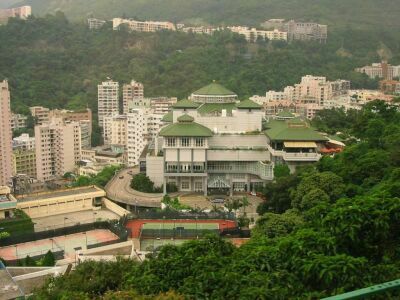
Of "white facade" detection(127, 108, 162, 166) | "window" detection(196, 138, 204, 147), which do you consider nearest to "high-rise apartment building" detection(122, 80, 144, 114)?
"white facade" detection(127, 108, 162, 166)

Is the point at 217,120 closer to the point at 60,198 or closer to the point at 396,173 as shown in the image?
the point at 60,198

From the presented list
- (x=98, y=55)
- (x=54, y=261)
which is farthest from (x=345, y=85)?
(x=54, y=261)

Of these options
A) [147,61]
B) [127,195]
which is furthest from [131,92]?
[127,195]

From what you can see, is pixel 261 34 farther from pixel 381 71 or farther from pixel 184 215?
pixel 184 215

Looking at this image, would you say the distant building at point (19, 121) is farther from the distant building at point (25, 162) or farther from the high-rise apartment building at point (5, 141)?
the high-rise apartment building at point (5, 141)


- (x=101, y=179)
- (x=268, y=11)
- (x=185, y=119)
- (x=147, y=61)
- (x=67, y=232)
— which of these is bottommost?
(x=101, y=179)
